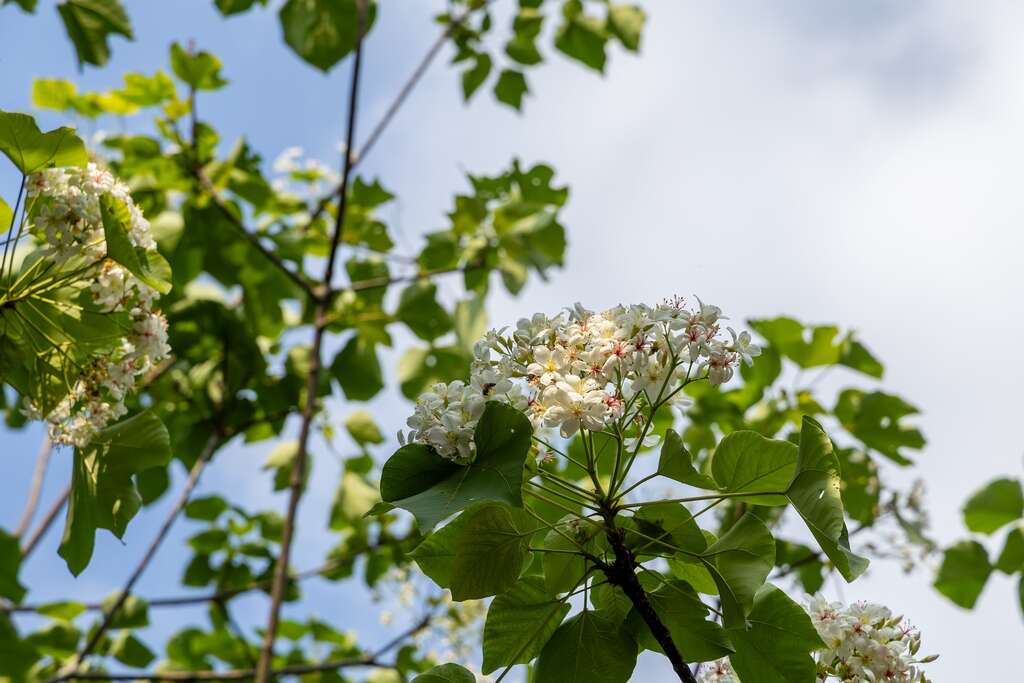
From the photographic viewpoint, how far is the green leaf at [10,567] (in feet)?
8.98

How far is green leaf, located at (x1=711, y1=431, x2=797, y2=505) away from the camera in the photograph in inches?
48.4

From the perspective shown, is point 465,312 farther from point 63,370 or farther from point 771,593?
point 771,593

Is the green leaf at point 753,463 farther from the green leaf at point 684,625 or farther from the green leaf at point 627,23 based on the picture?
the green leaf at point 627,23

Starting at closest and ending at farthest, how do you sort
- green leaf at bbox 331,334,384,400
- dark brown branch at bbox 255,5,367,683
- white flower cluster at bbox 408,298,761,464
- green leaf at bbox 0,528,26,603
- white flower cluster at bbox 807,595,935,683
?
white flower cluster at bbox 408,298,761,464 → white flower cluster at bbox 807,595,935,683 → dark brown branch at bbox 255,5,367,683 → green leaf at bbox 0,528,26,603 → green leaf at bbox 331,334,384,400

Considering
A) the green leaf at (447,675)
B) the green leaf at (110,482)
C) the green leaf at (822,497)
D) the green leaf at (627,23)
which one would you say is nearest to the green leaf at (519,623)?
the green leaf at (447,675)

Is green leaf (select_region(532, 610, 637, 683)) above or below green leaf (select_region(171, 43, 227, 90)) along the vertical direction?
below

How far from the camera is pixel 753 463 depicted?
48.8 inches

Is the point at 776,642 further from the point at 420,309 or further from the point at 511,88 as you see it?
the point at 511,88

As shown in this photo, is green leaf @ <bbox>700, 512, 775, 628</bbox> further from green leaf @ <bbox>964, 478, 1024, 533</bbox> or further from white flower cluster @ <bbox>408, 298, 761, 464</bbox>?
green leaf @ <bbox>964, 478, 1024, 533</bbox>

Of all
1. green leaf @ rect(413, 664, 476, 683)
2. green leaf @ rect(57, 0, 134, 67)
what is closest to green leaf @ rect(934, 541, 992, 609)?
green leaf @ rect(413, 664, 476, 683)

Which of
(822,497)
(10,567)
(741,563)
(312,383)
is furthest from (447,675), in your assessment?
(10,567)

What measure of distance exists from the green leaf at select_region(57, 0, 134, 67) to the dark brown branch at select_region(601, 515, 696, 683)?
7.85ft

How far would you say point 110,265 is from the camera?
4.87 feet

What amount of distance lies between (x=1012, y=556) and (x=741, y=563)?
2173 millimetres
